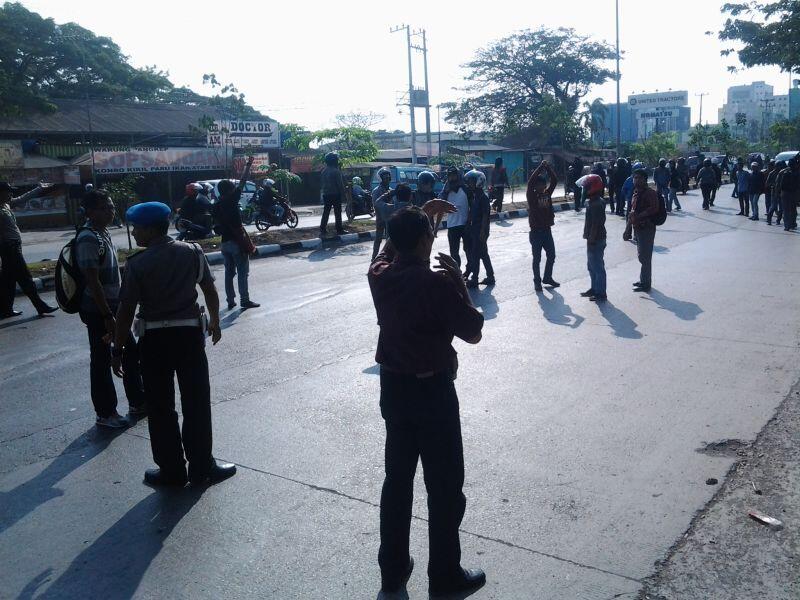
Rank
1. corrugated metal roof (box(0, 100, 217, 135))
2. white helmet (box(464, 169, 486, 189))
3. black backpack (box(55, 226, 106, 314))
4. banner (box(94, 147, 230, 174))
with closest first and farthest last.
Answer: black backpack (box(55, 226, 106, 314))
white helmet (box(464, 169, 486, 189))
banner (box(94, 147, 230, 174))
corrugated metal roof (box(0, 100, 217, 135))

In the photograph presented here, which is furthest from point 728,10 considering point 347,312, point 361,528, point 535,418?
point 361,528

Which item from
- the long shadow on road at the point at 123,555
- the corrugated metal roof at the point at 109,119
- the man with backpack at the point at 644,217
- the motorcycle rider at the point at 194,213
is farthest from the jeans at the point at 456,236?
the corrugated metal roof at the point at 109,119

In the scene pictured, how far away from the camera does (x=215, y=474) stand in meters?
4.74

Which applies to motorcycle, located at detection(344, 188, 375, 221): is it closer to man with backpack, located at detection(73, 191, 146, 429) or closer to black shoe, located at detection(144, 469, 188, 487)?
man with backpack, located at detection(73, 191, 146, 429)

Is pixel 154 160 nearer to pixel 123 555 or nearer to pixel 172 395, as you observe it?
pixel 172 395

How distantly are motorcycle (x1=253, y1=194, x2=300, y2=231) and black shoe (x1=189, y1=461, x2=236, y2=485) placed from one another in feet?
54.3

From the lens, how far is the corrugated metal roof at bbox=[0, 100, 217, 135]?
98.9ft

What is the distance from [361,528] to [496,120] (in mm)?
62413

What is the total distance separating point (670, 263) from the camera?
13148 millimetres

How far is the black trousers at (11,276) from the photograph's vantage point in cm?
1036

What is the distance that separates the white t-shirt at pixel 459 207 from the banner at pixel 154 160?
18.5 metres

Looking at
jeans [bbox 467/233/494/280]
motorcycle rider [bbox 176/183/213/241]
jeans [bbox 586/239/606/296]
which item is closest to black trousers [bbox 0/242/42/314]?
motorcycle rider [bbox 176/183/213/241]

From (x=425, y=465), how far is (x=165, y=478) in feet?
6.56

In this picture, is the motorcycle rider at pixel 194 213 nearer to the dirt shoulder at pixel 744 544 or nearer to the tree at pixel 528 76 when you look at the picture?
the dirt shoulder at pixel 744 544
